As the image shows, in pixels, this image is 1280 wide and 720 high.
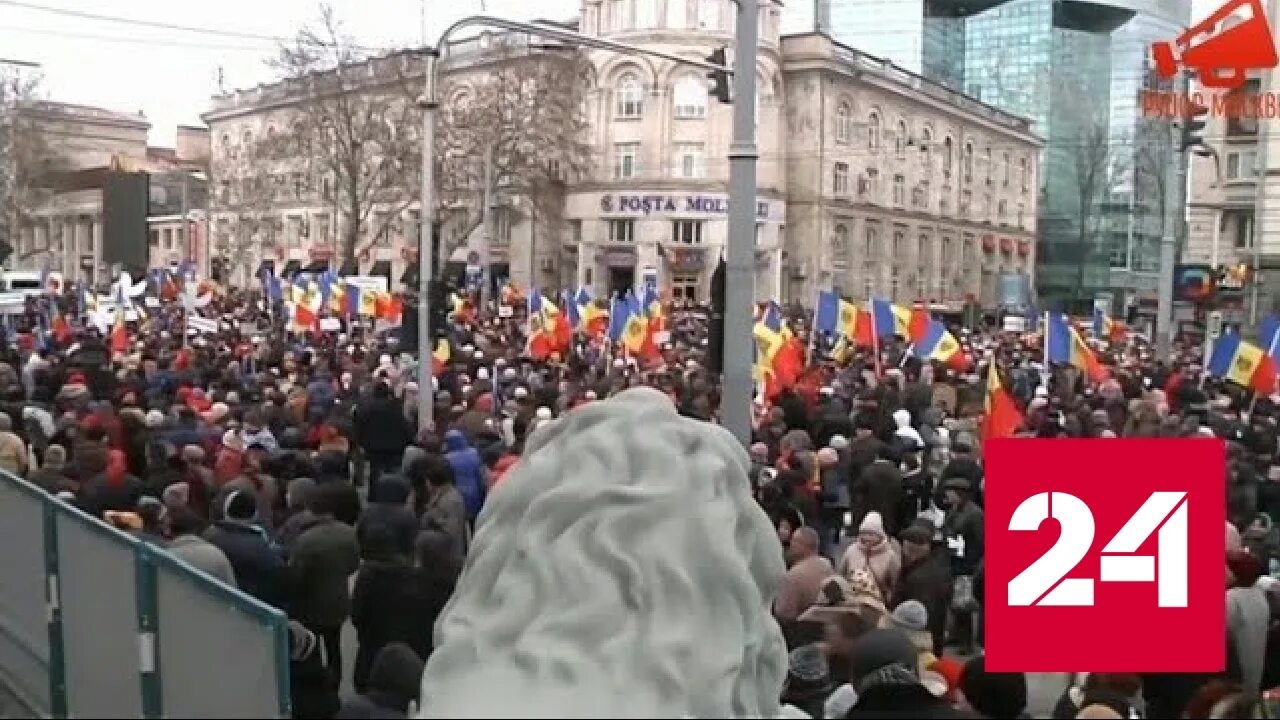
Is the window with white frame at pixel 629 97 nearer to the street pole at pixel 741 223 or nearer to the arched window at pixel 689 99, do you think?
the arched window at pixel 689 99

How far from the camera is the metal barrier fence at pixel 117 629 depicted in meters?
4.87

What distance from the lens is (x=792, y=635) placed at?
740cm

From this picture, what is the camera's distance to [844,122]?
6656cm

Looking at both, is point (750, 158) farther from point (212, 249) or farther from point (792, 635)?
point (212, 249)

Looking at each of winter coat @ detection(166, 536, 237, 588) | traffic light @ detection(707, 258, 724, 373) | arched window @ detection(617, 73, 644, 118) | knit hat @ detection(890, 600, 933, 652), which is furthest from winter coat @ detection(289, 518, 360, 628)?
arched window @ detection(617, 73, 644, 118)

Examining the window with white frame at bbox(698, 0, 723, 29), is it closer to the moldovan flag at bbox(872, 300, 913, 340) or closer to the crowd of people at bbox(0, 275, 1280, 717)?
the crowd of people at bbox(0, 275, 1280, 717)

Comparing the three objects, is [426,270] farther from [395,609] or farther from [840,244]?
[840,244]

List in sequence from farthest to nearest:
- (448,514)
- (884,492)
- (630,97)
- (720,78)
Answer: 1. (630,97)
2. (720,78)
3. (884,492)
4. (448,514)

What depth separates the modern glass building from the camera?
96625 millimetres

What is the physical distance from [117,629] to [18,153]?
64.3 metres

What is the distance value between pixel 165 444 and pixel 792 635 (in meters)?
6.51

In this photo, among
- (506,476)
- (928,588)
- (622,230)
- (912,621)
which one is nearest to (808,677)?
(912,621)

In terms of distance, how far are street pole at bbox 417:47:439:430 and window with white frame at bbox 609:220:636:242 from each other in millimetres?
42127

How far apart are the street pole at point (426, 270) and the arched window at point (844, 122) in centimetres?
4768
